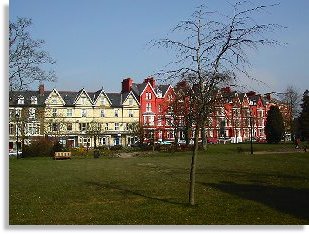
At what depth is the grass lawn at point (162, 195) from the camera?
4.82 meters

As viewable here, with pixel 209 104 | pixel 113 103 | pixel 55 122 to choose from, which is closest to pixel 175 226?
pixel 209 104

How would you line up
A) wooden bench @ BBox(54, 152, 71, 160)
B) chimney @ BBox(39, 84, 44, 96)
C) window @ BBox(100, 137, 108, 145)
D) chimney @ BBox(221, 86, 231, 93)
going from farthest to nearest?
wooden bench @ BBox(54, 152, 71, 160) → window @ BBox(100, 137, 108, 145) → chimney @ BBox(39, 84, 44, 96) → chimney @ BBox(221, 86, 231, 93)

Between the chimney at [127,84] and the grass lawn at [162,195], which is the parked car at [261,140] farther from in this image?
the chimney at [127,84]

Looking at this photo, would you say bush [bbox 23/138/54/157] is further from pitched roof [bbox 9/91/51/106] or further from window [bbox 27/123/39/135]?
pitched roof [bbox 9/91/51/106]

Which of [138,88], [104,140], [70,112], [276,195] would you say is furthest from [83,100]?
[276,195]

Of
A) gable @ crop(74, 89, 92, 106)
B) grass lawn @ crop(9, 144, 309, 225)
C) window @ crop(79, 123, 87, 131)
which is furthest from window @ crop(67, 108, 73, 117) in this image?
grass lawn @ crop(9, 144, 309, 225)

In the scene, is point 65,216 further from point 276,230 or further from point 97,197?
point 276,230

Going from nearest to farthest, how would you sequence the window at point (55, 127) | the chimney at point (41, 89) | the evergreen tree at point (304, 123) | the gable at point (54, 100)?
1. the chimney at point (41, 89)
2. the gable at point (54, 100)
3. the window at point (55, 127)
4. the evergreen tree at point (304, 123)

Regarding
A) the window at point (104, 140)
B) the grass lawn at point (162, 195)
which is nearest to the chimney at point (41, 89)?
the grass lawn at point (162, 195)

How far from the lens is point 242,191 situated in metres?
6.34

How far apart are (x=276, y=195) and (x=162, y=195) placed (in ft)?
5.42

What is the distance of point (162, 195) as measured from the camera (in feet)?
20.1

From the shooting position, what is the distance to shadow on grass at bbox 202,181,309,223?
Answer: 16.7 ft

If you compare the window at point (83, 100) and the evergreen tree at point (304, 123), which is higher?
the window at point (83, 100)
